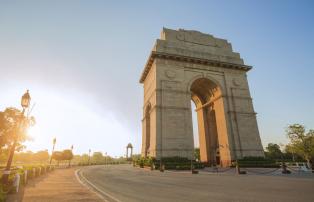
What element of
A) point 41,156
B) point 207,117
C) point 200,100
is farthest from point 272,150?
point 41,156

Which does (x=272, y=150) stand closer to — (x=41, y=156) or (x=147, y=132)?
(x=147, y=132)

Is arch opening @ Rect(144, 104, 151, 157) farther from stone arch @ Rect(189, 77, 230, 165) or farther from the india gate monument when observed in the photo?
stone arch @ Rect(189, 77, 230, 165)

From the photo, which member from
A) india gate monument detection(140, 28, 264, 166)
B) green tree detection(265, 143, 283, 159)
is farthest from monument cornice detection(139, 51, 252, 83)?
green tree detection(265, 143, 283, 159)

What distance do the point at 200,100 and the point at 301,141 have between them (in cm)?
3549

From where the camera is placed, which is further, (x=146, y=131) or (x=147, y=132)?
(x=147, y=132)

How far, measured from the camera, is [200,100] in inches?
1401

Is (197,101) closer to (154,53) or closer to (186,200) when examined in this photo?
(154,53)

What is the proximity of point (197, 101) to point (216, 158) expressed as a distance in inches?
454

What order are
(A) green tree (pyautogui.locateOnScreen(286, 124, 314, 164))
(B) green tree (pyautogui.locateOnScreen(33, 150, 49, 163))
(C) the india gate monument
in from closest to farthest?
(C) the india gate monument, (A) green tree (pyautogui.locateOnScreen(286, 124, 314, 164)), (B) green tree (pyautogui.locateOnScreen(33, 150, 49, 163))

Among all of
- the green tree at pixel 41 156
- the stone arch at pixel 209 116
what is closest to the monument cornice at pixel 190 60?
the stone arch at pixel 209 116

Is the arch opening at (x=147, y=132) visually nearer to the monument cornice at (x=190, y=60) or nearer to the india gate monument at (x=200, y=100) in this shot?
the india gate monument at (x=200, y=100)

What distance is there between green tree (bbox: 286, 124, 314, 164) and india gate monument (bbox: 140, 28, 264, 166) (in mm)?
30919

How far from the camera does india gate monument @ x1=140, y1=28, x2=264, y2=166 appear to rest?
25.2m

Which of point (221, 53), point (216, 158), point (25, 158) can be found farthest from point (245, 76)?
point (25, 158)
